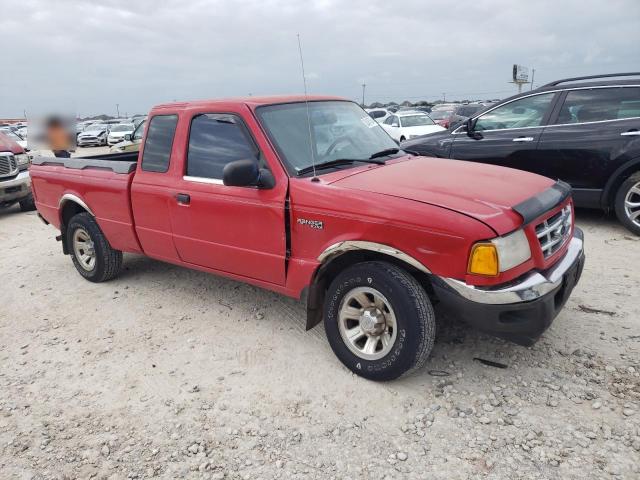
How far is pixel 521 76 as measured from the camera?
28672 millimetres

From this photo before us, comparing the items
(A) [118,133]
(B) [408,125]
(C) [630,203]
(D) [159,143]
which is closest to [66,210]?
(D) [159,143]

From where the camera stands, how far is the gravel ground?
2.65 meters

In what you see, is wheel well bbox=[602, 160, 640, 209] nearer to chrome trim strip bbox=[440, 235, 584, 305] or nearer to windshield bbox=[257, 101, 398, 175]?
windshield bbox=[257, 101, 398, 175]

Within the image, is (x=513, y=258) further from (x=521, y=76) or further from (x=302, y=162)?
(x=521, y=76)

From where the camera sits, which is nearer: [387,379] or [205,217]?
[387,379]

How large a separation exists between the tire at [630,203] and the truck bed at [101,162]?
5.54m

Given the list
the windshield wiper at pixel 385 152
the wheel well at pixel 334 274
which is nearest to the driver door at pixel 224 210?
the wheel well at pixel 334 274

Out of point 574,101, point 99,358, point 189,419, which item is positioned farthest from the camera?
point 574,101

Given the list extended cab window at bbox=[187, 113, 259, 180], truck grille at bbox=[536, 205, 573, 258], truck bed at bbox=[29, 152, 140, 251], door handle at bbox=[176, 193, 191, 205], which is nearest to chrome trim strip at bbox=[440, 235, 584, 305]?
truck grille at bbox=[536, 205, 573, 258]

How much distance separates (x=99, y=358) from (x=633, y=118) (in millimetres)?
6385

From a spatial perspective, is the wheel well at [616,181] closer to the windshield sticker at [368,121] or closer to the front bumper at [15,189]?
the windshield sticker at [368,121]

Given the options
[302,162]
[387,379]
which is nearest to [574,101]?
[302,162]

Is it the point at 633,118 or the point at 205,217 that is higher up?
the point at 633,118

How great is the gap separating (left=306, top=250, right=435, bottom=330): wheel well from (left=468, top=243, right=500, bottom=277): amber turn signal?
36 cm
